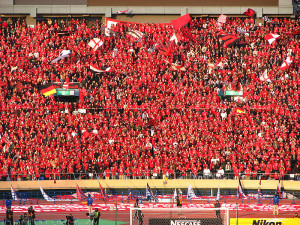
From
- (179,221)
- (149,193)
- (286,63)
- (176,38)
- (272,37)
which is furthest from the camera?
(272,37)

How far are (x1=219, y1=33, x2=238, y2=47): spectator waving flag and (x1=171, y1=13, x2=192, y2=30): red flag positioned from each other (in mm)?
3507

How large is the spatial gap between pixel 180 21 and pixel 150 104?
1103cm

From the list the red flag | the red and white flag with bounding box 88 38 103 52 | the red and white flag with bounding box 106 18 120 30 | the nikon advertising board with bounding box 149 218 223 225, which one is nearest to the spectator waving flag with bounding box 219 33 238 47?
the red flag

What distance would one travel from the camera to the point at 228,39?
172ft

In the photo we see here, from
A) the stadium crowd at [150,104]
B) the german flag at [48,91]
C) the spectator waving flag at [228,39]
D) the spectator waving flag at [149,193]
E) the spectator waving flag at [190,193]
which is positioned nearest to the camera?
the spectator waving flag at [149,193]

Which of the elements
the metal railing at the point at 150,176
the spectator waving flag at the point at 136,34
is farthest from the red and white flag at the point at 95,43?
the metal railing at the point at 150,176

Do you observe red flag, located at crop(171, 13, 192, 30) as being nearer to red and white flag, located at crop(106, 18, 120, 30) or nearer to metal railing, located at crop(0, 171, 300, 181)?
red and white flag, located at crop(106, 18, 120, 30)

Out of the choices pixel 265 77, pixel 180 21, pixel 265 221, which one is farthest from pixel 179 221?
pixel 180 21

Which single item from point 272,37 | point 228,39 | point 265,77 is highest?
point 272,37

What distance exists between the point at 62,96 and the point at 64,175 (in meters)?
9.41

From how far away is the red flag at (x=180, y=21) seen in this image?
176ft

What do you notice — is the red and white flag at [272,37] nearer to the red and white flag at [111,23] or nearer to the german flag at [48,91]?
the red and white flag at [111,23]

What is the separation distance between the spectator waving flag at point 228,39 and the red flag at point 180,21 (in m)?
3.51

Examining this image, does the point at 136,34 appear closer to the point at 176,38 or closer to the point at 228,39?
the point at 176,38
